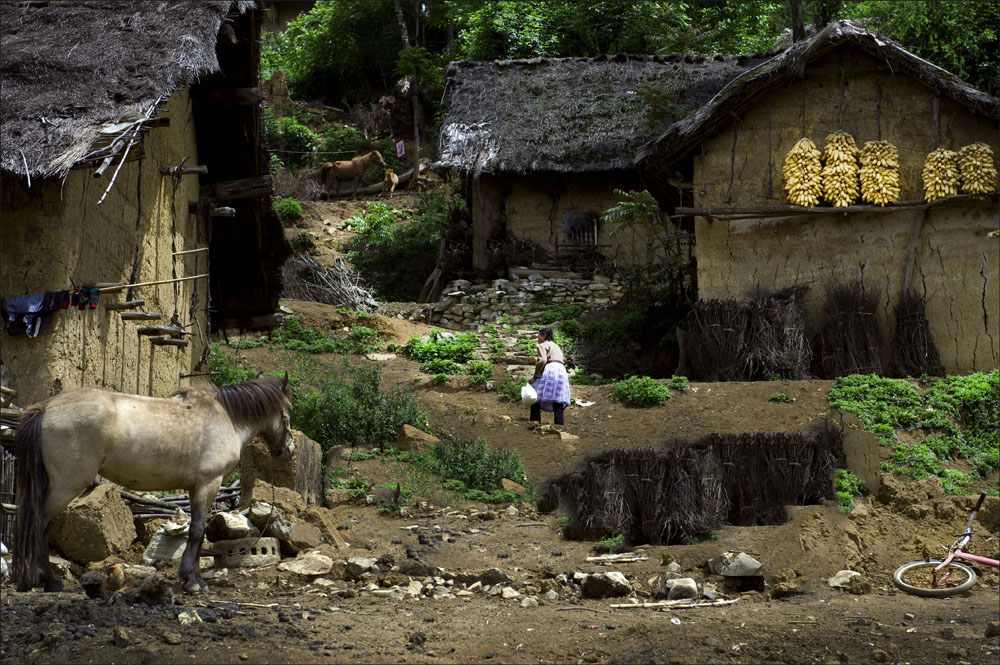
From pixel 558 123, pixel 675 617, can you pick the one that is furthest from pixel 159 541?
pixel 558 123

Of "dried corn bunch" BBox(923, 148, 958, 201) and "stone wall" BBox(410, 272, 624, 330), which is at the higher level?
"dried corn bunch" BBox(923, 148, 958, 201)

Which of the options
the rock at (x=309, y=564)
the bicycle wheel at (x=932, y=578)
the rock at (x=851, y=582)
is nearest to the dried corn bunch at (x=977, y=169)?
the bicycle wheel at (x=932, y=578)

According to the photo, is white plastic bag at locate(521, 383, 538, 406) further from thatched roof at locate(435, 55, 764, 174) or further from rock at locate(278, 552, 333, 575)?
thatched roof at locate(435, 55, 764, 174)

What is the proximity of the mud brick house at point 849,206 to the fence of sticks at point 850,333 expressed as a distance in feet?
1.38

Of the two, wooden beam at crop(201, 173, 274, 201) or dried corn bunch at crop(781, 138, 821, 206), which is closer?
wooden beam at crop(201, 173, 274, 201)

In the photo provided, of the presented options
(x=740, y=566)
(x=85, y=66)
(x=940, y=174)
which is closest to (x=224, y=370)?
(x=85, y=66)

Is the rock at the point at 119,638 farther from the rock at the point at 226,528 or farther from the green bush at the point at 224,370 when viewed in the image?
the green bush at the point at 224,370

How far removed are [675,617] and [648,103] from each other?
1802 centimetres

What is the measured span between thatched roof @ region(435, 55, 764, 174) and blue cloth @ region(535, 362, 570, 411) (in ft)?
32.2

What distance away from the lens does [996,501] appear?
35.7ft

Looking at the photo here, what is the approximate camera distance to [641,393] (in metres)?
16.0

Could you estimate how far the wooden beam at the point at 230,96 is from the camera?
13930 mm

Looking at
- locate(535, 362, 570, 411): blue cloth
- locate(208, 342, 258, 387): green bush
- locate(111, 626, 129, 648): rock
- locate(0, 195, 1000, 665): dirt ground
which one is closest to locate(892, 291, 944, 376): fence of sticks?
locate(535, 362, 570, 411): blue cloth

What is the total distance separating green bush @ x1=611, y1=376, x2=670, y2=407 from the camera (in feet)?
51.9
